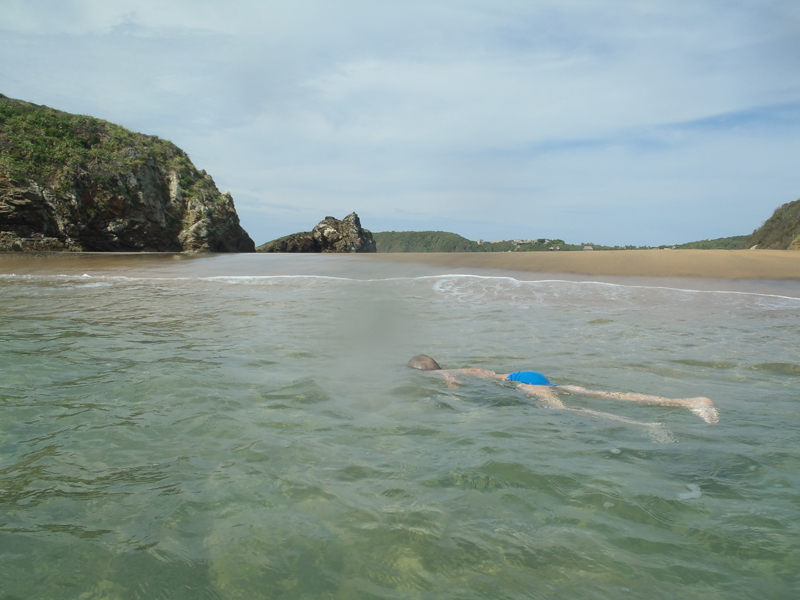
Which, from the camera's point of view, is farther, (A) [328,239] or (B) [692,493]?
(A) [328,239]

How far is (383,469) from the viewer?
110 inches

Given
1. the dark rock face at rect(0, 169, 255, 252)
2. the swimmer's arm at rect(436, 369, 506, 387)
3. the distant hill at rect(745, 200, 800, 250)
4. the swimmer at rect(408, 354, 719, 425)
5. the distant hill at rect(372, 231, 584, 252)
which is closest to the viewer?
the swimmer at rect(408, 354, 719, 425)

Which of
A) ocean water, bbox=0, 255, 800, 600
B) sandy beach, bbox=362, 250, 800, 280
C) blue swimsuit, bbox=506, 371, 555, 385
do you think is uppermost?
sandy beach, bbox=362, 250, 800, 280

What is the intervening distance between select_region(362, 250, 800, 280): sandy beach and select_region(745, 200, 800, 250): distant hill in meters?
22.2

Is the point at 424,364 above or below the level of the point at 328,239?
below

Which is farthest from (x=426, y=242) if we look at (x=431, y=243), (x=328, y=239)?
(x=328, y=239)

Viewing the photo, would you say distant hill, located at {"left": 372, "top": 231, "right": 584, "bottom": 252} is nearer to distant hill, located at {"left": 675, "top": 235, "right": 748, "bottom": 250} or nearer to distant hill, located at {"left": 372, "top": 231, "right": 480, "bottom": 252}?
distant hill, located at {"left": 372, "top": 231, "right": 480, "bottom": 252}

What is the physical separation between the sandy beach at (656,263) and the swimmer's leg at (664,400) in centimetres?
1064

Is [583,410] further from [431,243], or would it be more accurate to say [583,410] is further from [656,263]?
[431,243]

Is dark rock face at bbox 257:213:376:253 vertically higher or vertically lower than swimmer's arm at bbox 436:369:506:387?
higher

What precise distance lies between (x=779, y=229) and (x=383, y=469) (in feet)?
146

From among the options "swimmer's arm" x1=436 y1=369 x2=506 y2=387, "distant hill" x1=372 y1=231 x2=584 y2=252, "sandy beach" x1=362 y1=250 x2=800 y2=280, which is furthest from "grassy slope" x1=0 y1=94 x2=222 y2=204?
"distant hill" x1=372 y1=231 x2=584 y2=252

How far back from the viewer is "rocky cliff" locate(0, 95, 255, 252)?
2241 centimetres

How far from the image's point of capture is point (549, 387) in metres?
4.37
